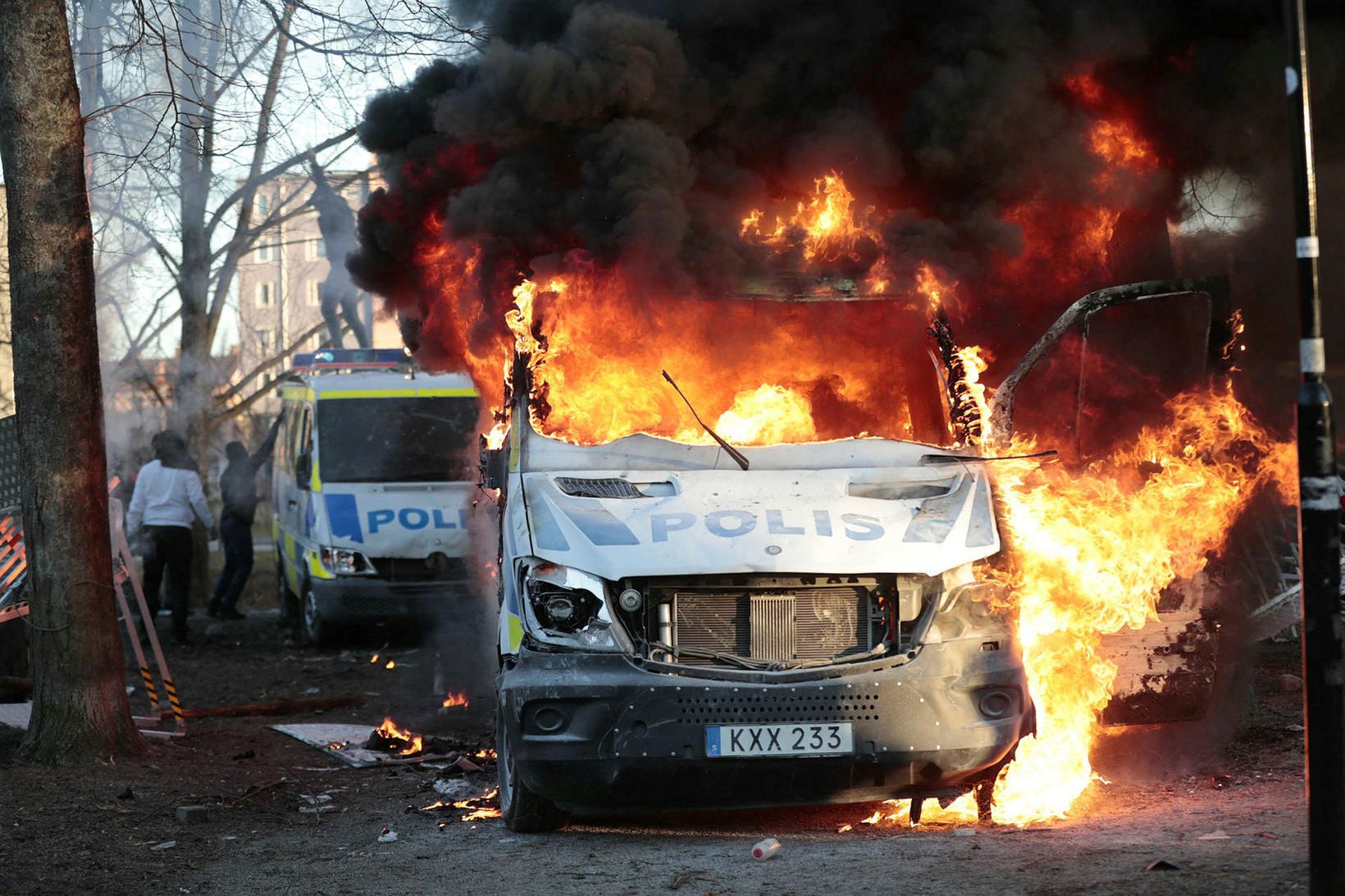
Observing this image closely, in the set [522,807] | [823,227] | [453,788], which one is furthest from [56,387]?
[823,227]

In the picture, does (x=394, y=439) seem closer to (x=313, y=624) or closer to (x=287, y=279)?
(x=313, y=624)

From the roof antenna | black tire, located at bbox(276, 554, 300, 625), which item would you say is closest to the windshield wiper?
the roof antenna

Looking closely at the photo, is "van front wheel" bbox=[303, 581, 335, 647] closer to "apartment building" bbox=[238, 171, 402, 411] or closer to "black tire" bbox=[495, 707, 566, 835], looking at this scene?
"apartment building" bbox=[238, 171, 402, 411]

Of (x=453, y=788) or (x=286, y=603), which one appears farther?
(x=286, y=603)

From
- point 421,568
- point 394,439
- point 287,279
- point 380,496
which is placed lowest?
point 421,568

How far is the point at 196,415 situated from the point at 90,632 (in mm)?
11461

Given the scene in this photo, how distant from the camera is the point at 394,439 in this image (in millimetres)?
13492

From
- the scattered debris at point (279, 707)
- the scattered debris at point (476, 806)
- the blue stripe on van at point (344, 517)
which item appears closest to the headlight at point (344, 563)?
the blue stripe on van at point (344, 517)

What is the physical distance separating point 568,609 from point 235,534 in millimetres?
10767

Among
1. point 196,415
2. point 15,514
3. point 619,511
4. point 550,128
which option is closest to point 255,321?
point 196,415

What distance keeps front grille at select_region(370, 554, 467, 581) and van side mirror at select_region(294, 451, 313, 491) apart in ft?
3.63

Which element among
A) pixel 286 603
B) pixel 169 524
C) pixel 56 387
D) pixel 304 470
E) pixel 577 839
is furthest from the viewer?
pixel 286 603

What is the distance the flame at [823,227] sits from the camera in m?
7.70

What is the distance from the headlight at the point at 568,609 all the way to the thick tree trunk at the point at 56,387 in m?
3.27
